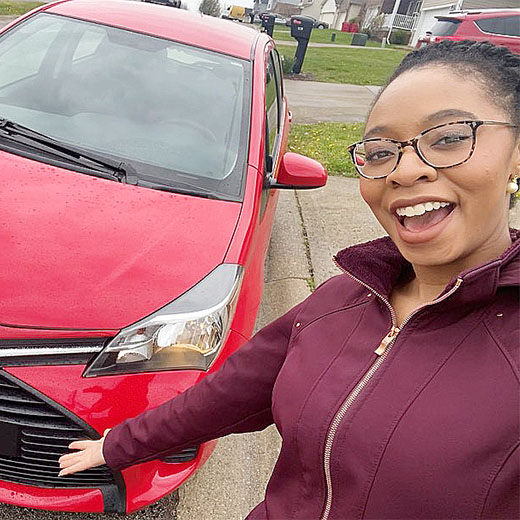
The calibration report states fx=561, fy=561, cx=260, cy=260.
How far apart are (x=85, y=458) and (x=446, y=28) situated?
12944 mm

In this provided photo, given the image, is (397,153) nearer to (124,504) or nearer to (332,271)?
(124,504)

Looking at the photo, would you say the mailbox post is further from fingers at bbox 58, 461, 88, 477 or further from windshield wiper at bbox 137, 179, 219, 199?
fingers at bbox 58, 461, 88, 477

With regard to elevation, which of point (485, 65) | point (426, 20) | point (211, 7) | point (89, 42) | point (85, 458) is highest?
point (426, 20)

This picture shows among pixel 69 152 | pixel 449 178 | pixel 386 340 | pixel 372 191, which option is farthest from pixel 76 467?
pixel 69 152

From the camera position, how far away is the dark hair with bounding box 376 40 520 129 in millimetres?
946

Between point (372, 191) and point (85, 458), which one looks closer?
point (372, 191)

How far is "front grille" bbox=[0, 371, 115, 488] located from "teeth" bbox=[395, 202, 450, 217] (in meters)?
1.12

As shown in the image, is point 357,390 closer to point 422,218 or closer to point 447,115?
point 422,218

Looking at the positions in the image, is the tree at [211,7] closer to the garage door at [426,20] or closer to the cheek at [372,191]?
the garage door at [426,20]

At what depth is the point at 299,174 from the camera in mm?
2871

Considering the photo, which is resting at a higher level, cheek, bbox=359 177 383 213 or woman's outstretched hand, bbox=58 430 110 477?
cheek, bbox=359 177 383 213

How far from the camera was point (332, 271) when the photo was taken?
387 centimetres

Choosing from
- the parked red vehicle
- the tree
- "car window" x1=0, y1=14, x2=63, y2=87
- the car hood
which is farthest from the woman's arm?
the tree

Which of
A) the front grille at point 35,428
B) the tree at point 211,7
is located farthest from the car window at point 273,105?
the tree at point 211,7
